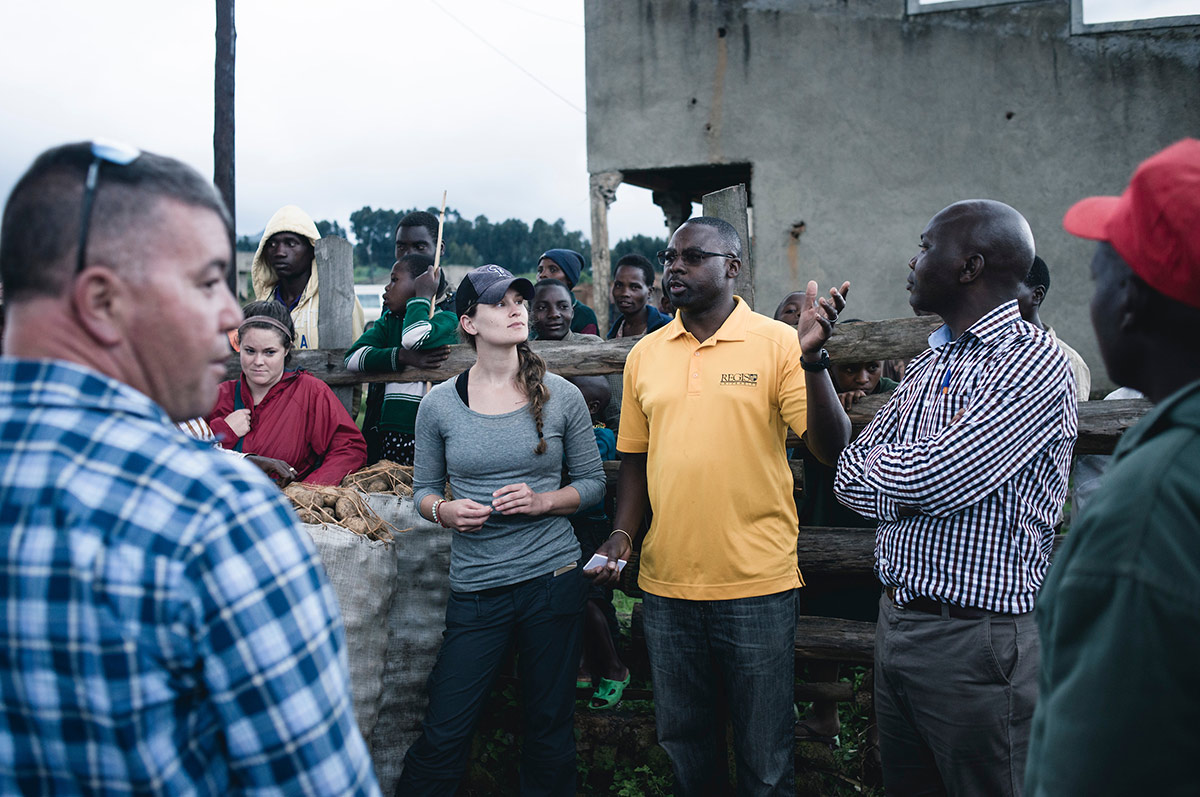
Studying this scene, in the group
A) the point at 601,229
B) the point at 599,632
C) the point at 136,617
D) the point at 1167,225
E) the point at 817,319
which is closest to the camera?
the point at 136,617

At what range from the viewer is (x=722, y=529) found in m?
3.19

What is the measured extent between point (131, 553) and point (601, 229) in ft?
36.2

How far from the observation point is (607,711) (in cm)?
414

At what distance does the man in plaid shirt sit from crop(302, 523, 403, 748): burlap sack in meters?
2.37

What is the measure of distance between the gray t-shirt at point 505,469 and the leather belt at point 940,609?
1438mm

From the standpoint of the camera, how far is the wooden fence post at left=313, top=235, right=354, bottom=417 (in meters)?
5.24

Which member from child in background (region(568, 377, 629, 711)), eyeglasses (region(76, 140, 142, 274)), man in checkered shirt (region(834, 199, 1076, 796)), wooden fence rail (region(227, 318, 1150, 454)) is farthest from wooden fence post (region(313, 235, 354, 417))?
eyeglasses (region(76, 140, 142, 274))

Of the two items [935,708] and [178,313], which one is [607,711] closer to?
[935,708]

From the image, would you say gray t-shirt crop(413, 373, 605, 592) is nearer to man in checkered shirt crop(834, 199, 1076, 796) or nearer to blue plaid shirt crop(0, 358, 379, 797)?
man in checkered shirt crop(834, 199, 1076, 796)

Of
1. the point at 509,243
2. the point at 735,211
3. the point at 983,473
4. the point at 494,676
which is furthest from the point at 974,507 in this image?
the point at 509,243

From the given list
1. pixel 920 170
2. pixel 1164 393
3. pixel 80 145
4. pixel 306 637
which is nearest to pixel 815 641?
pixel 1164 393

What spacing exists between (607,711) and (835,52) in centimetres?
912

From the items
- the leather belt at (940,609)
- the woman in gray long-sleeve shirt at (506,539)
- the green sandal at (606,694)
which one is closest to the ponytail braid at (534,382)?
the woman in gray long-sleeve shirt at (506,539)

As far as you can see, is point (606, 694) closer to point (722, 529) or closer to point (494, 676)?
point (494, 676)
